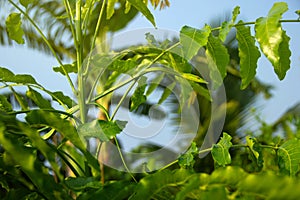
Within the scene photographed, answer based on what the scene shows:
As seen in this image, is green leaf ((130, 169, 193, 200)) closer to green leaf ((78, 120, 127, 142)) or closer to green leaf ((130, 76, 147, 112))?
green leaf ((78, 120, 127, 142))

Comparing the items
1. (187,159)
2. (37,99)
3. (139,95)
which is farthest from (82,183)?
(139,95)

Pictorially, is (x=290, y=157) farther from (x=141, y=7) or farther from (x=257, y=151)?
(x=141, y=7)

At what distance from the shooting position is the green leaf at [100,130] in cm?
55

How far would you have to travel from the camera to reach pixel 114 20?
5.36 metres

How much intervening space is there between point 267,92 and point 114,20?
2.34 metres

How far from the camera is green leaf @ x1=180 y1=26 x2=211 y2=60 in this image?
683 mm

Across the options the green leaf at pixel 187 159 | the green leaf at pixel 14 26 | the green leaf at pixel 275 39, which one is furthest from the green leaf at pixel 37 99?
the green leaf at pixel 275 39

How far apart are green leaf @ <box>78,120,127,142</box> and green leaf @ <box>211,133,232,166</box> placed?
6.3 inches

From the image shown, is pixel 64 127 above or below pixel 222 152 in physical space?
above

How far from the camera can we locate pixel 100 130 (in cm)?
55

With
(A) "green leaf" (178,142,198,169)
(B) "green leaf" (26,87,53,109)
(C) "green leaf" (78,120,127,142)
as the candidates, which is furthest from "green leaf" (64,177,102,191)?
(B) "green leaf" (26,87,53,109)

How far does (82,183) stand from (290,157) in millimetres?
321

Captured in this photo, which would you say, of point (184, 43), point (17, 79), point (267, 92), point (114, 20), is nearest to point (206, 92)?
point (184, 43)

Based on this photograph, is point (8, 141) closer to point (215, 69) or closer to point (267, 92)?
point (215, 69)
